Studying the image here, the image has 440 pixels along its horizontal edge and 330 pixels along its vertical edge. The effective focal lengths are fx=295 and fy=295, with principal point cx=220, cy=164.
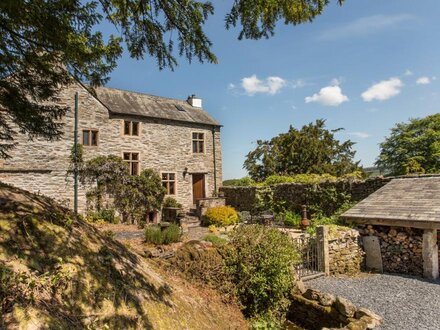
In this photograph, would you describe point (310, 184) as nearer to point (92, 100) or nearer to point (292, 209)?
point (292, 209)

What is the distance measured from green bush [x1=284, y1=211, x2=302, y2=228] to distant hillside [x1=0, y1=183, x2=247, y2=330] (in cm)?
1031

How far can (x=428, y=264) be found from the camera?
8484 millimetres

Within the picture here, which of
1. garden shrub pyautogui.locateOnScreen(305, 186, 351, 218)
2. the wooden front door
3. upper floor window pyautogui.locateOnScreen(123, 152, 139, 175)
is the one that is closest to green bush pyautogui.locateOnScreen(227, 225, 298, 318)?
garden shrub pyautogui.locateOnScreen(305, 186, 351, 218)

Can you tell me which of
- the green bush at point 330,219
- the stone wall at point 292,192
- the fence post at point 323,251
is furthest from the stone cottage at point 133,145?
the fence post at point 323,251

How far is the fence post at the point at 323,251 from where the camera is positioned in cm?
915

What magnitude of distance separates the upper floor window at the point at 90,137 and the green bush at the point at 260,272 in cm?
→ 1291

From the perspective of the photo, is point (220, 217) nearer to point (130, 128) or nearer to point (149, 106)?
point (130, 128)

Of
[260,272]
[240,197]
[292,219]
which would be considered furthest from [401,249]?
[240,197]

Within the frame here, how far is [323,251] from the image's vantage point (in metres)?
9.16

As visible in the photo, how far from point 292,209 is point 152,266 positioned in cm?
1170

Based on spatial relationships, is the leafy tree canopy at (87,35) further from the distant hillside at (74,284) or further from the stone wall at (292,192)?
the stone wall at (292,192)

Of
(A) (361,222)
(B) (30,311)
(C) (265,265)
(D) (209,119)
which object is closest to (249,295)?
(C) (265,265)

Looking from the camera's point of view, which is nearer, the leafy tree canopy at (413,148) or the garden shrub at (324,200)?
the garden shrub at (324,200)

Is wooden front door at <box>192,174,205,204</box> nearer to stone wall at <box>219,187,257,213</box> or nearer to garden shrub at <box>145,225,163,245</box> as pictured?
stone wall at <box>219,187,257,213</box>
